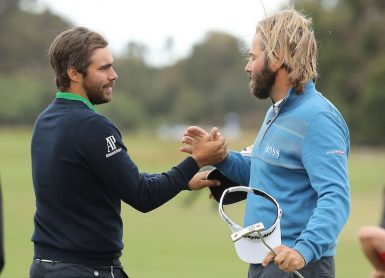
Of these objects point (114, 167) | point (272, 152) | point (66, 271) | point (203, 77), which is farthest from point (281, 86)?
point (203, 77)

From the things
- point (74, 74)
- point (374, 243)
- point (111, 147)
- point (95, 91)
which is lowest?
point (374, 243)

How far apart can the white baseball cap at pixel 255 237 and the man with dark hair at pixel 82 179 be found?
59cm

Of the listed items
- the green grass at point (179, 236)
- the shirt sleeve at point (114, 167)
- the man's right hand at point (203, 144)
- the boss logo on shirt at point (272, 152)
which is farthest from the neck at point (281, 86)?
the green grass at point (179, 236)

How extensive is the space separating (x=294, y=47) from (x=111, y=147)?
1.18 metres

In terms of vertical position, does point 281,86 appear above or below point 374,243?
above

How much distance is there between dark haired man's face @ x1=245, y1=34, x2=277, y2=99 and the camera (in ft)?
19.3

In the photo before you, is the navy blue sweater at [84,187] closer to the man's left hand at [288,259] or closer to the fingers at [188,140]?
the fingers at [188,140]

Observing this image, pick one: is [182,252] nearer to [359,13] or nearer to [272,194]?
[272,194]

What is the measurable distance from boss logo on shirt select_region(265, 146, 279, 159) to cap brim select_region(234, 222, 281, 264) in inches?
18.6

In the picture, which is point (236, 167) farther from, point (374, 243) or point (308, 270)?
point (374, 243)

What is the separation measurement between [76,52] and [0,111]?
8777cm

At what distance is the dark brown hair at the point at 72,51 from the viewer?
19.4 ft

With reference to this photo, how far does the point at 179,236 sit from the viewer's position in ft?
80.9

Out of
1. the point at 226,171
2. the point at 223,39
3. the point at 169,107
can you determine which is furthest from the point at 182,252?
the point at 223,39
